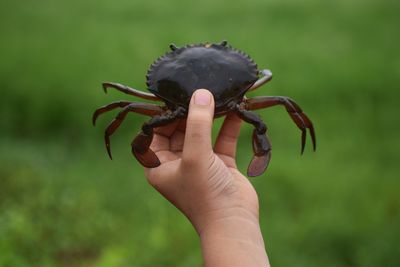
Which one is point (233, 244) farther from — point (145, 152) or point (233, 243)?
point (145, 152)

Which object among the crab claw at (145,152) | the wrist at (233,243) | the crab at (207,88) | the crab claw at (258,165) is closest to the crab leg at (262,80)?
the crab at (207,88)

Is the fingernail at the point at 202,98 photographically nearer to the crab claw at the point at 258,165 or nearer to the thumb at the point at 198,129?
the thumb at the point at 198,129

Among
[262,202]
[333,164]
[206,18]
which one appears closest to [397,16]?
[206,18]

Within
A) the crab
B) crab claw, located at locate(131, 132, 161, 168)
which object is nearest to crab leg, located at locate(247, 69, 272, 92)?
the crab

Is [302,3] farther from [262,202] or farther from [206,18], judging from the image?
[262,202]

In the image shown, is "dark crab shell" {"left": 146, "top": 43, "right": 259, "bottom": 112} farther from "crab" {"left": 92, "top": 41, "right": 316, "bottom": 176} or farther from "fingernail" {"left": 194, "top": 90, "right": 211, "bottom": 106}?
"fingernail" {"left": 194, "top": 90, "right": 211, "bottom": 106}

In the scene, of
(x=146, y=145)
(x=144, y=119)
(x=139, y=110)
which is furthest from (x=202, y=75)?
(x=144, y=119)
